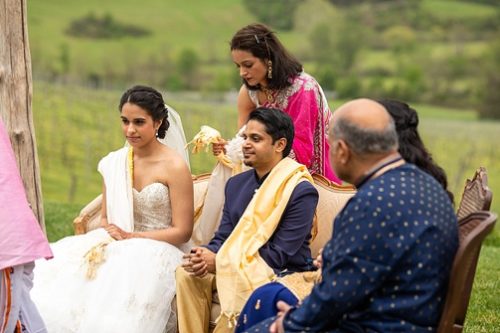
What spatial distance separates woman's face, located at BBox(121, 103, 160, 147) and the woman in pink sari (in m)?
0.46

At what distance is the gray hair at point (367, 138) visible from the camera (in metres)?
3.59

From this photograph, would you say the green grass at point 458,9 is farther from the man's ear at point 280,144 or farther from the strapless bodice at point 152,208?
the man's ear at point 280,144

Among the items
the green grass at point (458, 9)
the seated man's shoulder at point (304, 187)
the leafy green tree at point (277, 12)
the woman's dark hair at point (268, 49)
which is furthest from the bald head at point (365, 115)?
the green grass at point (458, 9)

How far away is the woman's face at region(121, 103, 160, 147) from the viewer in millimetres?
5742

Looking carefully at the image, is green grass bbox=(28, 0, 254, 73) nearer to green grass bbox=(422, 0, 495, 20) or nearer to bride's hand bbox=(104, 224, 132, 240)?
green grass bbox=(422, 0, 495, 20)

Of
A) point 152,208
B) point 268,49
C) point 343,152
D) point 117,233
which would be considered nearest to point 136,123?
point 152,208

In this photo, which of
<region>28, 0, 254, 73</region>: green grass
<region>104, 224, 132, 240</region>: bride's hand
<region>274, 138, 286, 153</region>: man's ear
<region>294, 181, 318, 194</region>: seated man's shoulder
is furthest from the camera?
<region>28, 0, 254, 73</region>: green grass

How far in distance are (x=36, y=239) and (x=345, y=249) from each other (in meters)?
1.83

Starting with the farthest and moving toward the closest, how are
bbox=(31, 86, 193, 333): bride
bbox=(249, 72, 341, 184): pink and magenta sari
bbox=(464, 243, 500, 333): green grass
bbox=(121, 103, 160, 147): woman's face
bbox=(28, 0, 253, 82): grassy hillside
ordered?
bbox=(28, 0, 253, 82): grassy hillside, bbox=(464, 243, 500, 333): green grass, bbox=(249, 72, 341, 184): pink and magenta sari, bbox=(121, 103, 160, 147): woman's face, bbox=(31, 86, 193, 333): bride

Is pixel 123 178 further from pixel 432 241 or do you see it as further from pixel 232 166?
pixel 432 241

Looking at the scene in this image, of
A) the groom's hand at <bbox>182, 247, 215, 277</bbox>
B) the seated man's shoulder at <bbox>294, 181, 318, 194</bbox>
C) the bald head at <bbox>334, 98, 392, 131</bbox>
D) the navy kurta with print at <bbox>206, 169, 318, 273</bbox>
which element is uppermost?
the bald head at <bbox>334, 98, 392, 131</bbox>

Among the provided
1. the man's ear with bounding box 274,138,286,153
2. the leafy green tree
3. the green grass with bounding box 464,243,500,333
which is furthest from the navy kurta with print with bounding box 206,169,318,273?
the leafy green tree

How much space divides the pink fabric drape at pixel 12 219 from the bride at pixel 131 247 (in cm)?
97

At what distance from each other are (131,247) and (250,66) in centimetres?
133
